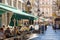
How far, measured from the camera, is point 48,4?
129 metres

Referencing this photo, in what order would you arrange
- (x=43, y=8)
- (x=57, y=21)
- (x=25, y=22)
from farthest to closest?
(x=43, y=8) < (x=57, y=21) < (x=25, y=22)

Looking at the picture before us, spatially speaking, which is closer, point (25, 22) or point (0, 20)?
point (0, 20)

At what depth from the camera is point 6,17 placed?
26875 mm

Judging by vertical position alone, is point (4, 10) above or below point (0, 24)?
above

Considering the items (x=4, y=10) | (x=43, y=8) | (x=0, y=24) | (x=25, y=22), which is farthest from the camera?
(x=43, y=8)

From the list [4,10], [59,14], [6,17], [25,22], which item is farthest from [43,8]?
[4,10]

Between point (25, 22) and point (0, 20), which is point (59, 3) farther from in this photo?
point (0, 20)

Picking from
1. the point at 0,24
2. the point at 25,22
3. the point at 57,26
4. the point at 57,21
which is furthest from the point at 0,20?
the point at 57,21

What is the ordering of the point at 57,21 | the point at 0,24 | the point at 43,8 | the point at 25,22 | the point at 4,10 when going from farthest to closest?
1. the point at 43,8
2. the point at 57,21
3. the point at 25,22
4. the point at 0,24
5. the point at 4,10

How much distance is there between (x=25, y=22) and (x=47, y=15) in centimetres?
9078

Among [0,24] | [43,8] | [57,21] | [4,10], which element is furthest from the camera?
[43,8]

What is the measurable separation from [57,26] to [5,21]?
106 ft

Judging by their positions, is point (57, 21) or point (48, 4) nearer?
point (57, 21)

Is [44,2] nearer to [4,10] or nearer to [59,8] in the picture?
[59,8]
